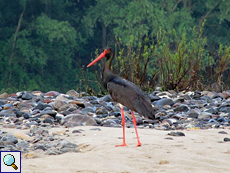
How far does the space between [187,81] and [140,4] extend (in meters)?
15.4

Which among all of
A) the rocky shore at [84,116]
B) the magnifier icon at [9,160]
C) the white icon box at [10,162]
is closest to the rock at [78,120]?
the rocky shore at [84,116]

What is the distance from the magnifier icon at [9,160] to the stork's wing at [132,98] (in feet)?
5.19

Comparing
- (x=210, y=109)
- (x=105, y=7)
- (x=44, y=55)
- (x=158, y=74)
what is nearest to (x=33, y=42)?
(x=44, y=55)

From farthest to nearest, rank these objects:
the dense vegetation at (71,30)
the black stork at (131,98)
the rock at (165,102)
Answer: the dense vegetation at (71,30) < the rock at (165,102) < the black stork at (131,98)

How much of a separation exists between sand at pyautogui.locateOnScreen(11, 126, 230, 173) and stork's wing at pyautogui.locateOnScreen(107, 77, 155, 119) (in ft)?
1.16

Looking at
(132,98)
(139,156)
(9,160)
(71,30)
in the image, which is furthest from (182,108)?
(71,30)

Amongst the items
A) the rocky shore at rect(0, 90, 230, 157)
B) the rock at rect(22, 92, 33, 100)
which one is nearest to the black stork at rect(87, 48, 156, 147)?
the rocky shore at rect(0, 90, 230, 157)

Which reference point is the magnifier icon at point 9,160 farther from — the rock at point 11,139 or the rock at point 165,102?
the rock at point 165,102

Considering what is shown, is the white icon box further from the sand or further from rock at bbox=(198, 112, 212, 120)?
rock at bbox=(198, 112, 212, 120)

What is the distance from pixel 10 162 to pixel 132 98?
1.83 metres

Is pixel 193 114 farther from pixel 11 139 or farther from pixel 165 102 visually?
pixel 11 139

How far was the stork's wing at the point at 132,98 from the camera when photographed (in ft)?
18.2

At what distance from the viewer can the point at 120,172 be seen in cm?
399

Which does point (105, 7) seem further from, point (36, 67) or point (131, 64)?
point (131, 64)
